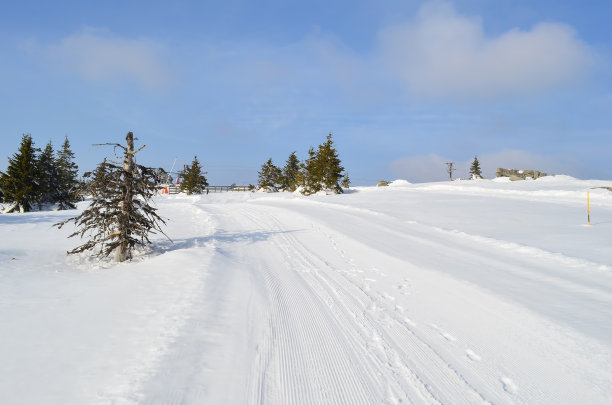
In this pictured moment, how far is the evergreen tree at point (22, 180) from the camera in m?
30.6

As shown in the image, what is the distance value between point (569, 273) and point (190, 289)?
8.05 meters

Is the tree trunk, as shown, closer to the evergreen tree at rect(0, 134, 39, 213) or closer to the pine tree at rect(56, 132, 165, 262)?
the pine tree at rect(56, 132, 165, 262)

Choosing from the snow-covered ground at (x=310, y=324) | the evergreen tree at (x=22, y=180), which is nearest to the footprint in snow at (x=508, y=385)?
the snow-covered ground at (x=310, y=324)

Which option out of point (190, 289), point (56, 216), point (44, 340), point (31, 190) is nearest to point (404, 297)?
point (190, 289)

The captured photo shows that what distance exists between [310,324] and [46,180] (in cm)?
4009

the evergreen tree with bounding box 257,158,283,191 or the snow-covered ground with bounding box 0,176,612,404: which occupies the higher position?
the evergreen tree with bounding box 257,158,283,191

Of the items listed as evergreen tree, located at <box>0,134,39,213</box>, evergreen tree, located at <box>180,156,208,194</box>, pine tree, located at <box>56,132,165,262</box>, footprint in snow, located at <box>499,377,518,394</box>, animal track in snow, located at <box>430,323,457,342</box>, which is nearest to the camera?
footprint in snow, located at <box>499,377,518,394</box>

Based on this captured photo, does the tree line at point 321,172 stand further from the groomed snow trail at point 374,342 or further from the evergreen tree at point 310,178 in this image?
the groomed snow trail at point 374,342

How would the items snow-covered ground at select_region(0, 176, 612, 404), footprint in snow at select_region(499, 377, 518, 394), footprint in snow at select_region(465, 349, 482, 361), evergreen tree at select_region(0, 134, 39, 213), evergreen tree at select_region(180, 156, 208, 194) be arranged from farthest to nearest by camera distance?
evergreen tree at select_region(180, 156, 208, 194)
evergreen tree at select_region(0, 134, 39, 213)
footprint in snow at select_region(465, 349, 482, 361)
footprint in snow at select_region(499, 377, 518, 394)
snow-covered ground at select_region(0, 176, 612, 404)

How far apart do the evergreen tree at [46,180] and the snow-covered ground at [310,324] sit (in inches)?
1183

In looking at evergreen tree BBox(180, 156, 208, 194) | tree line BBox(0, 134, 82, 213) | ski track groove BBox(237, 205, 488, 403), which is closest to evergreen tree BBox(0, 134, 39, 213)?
tree line BBox(0, 134, 82, 213)

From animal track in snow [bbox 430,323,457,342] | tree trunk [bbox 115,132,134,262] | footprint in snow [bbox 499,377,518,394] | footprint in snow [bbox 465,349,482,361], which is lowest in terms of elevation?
footprint in snow [bbox 499,377,518,394]

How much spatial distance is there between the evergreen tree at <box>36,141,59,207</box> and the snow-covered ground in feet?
98.6

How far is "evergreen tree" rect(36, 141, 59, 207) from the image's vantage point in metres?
32.7
